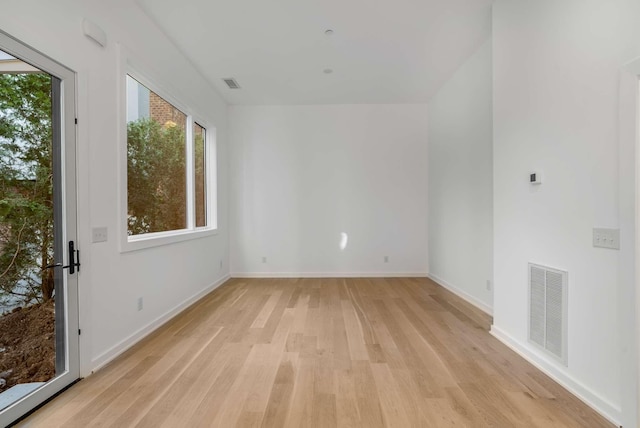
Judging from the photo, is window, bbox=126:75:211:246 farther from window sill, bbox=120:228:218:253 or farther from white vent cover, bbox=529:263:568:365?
white vent cover, bbox=529:263:568:365

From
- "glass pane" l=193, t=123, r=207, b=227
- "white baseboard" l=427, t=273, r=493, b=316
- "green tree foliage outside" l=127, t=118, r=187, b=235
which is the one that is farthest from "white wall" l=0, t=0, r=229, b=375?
"white baseboard" l=427, t=273, r=493, b=316

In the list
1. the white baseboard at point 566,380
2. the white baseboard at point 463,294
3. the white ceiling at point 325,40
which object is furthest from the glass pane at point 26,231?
the white baseboard at point 463,294

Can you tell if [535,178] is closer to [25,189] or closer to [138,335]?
[25,189]

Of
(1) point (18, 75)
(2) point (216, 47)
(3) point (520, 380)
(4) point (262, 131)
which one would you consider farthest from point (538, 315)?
(4) point (262, 131)

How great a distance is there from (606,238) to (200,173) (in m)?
4.68

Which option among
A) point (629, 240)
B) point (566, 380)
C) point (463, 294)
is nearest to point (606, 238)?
point (629, 240)

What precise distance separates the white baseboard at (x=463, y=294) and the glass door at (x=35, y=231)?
398 cm

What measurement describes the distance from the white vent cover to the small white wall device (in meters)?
0.66

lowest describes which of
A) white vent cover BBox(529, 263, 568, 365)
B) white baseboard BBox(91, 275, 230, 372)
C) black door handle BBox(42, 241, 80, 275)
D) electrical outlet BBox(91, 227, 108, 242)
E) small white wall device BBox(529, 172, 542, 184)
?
white baseboard BBox(91, 275, 230, 372)

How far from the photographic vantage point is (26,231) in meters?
1.79

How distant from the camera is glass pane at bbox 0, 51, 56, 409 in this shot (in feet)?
5.49

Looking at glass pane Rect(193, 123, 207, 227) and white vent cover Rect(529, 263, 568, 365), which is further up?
glass pane Rect(193, 123, 207, 227)

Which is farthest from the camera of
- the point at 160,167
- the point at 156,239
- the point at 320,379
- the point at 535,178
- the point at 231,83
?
the point at 231,83

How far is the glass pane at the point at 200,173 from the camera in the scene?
14.5ft
